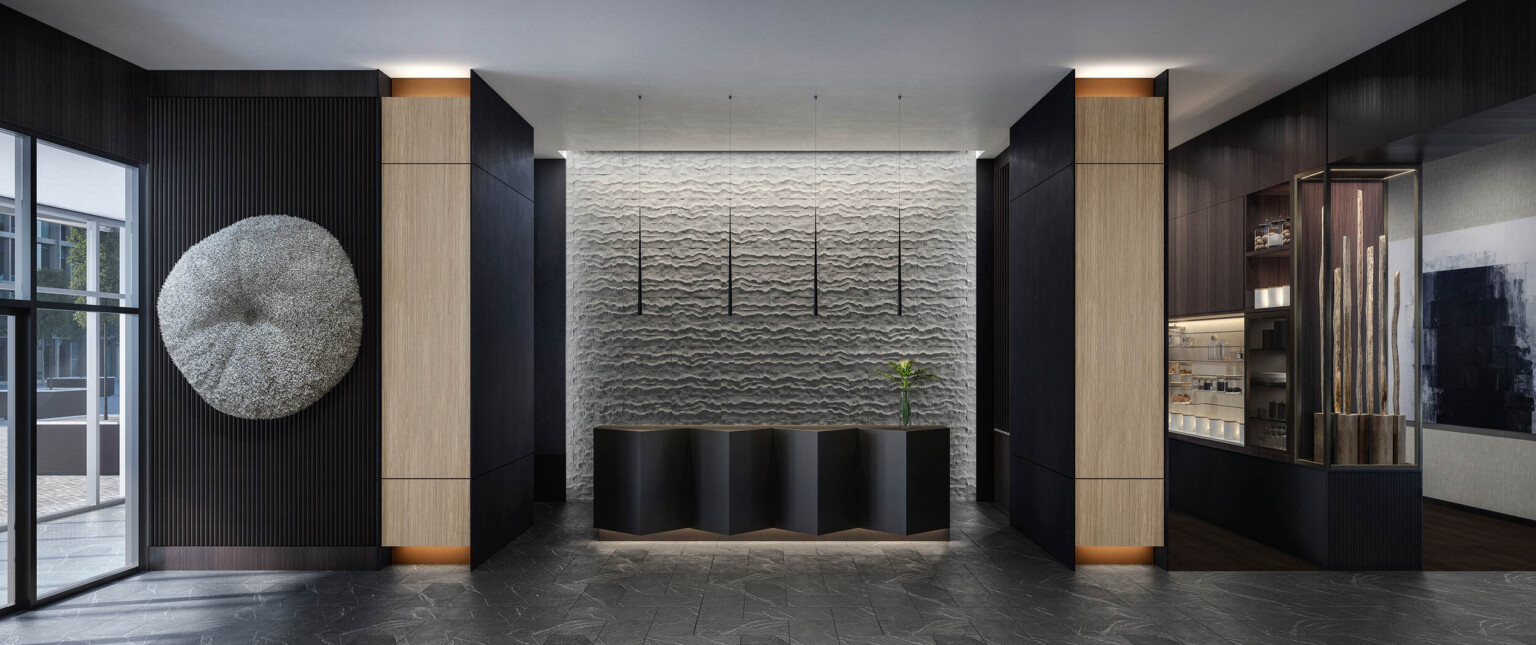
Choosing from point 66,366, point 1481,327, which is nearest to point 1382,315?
point 1481,327

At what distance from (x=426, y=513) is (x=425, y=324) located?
47.6 inches

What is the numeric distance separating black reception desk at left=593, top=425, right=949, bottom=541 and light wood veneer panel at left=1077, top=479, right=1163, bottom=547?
1.06 metres

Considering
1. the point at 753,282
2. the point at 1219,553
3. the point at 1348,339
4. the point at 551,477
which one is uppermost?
the point at 753,282

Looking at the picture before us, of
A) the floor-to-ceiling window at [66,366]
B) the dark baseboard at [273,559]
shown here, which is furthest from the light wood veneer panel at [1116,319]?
the floor-to-ceiling window at [66,366]

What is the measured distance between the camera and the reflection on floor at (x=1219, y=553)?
18.1 ft

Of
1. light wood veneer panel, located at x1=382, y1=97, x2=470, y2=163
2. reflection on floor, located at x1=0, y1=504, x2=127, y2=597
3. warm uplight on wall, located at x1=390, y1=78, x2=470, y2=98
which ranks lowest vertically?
reflection on floor, located at x1=0, y1=504, x2=127, y2=597

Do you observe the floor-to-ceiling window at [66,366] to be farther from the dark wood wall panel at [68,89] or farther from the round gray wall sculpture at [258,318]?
the round gray wall sculpture at [258,318]

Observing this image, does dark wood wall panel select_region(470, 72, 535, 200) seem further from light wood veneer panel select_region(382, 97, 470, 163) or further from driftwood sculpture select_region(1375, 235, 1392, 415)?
driftwood sculpture select_region(1375, 235, 1392, 415)

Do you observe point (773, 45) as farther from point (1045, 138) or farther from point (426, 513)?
point (426, 513)

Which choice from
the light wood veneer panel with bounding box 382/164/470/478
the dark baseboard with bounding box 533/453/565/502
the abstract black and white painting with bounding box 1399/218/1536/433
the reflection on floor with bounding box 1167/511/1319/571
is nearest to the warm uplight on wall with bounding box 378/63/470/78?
the light wood veneer panel with bounding box 382/164/470/478

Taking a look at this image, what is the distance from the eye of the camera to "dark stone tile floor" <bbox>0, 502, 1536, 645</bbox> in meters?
4.21

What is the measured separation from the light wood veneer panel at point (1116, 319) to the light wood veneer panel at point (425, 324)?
3954 mm

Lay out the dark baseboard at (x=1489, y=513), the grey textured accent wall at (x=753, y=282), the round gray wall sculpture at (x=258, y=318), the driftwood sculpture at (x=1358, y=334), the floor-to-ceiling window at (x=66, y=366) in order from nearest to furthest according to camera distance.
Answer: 1. the floor-to-ceiling window at (x=66, y=366)
2. the round gray wall sculpture at (x=258, y=318)
3. the driftwood sculpture at (x=1358, y=334)
4. the dark baseboard at (x=1489, y=513)
5. the grey textured accent wall at (x=753, y=282)

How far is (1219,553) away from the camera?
5875mm
